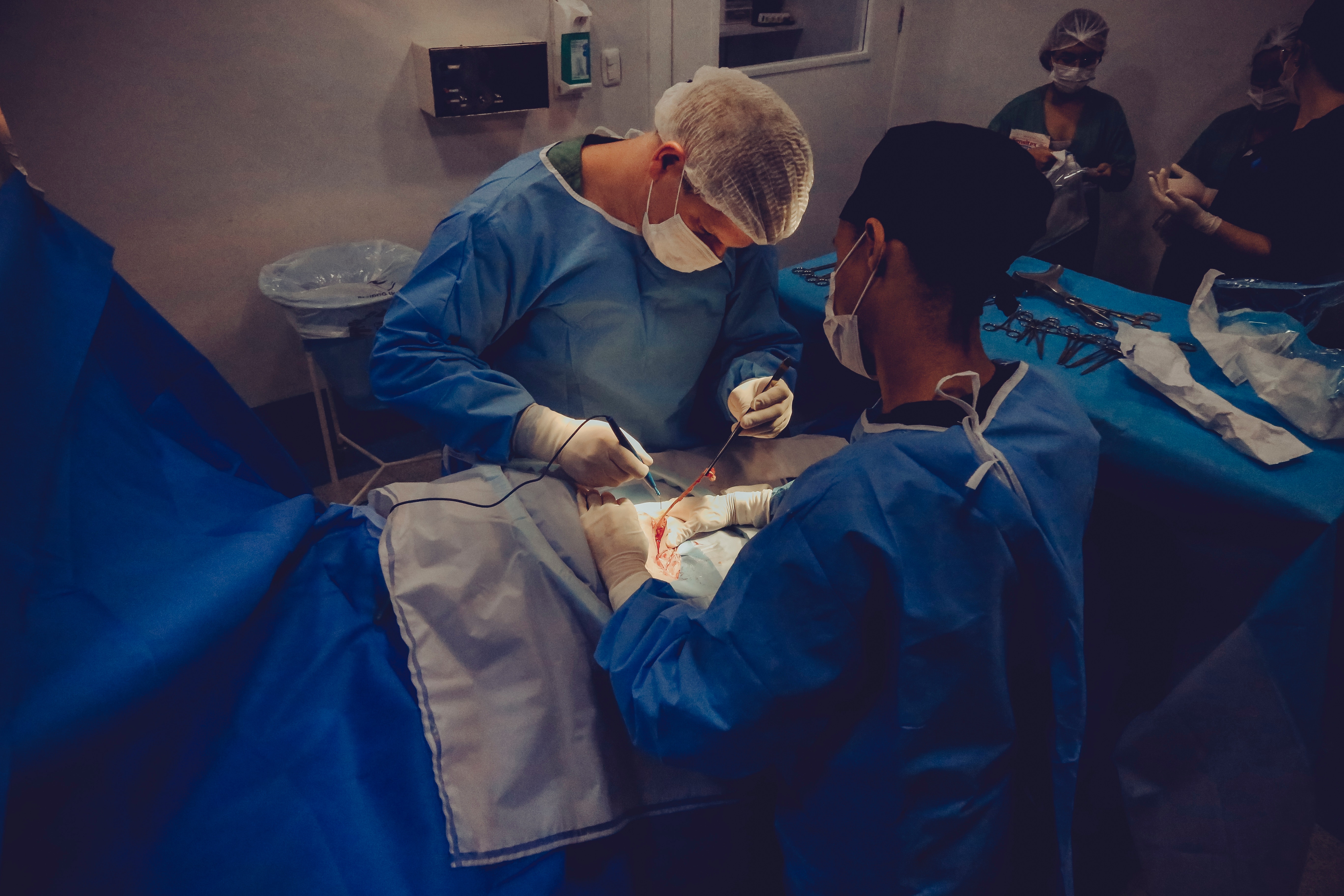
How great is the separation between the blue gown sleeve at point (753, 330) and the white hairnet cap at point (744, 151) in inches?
13.8

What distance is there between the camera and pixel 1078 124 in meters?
3.45

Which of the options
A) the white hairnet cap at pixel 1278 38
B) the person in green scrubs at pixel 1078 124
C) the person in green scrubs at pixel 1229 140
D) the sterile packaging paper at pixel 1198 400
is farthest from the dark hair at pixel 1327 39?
the person in green scrubs at pixel 1078 124

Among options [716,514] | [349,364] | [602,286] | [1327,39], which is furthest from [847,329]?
[1327,39]

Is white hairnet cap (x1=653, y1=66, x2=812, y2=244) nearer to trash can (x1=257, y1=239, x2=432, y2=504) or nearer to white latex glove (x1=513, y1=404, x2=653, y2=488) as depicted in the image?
white latex glove (x1=513, y1=404, x2=653, y2=488)

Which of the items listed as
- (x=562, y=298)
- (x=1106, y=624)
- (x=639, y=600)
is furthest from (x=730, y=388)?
(x=1106, y=624)

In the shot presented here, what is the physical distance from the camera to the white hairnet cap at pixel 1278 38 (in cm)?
300

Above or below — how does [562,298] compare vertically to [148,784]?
above

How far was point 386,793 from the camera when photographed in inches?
43.1

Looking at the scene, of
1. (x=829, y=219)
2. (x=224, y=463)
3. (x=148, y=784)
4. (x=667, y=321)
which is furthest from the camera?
(x=829, y=219)

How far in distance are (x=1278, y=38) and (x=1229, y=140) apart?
14.9 inches

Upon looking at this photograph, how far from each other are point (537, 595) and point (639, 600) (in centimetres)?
18

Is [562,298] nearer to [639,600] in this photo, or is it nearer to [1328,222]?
[639,600]

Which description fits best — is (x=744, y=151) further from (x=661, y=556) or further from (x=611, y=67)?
(x=611, y=67)

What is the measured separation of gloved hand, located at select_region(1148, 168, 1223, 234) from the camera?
264cm
